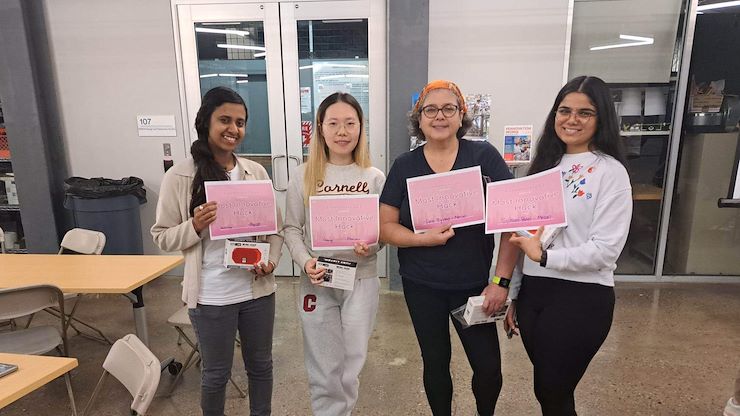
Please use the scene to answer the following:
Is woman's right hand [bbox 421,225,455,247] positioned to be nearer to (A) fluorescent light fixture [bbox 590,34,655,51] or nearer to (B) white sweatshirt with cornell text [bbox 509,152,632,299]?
(B) white sweatshirt with cornell text [bbox 509,152,632,299]

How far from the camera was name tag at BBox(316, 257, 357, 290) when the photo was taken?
5.25 feet

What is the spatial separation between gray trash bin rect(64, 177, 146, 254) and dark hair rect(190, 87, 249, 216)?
9.16ft

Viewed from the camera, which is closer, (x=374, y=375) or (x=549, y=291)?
(x=549, y=291)

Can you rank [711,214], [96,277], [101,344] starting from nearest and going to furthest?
[96,277] → [101,344] → [711,214]

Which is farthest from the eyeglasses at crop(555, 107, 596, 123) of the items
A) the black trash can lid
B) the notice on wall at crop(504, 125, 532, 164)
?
the black trash can lid

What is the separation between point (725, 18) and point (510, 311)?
13.2 feet

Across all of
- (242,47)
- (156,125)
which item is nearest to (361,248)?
(242,47)

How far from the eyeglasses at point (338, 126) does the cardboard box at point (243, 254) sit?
0.53 metres

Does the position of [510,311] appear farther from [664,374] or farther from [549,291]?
[664,374]

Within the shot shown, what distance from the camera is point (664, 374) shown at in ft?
8.46

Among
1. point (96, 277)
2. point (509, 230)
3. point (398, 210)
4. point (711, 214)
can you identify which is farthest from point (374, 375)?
point (711, 214)

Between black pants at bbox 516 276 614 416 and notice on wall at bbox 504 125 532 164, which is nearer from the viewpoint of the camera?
black pants at bbox 516 276 614 416

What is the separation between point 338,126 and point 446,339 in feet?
3.20

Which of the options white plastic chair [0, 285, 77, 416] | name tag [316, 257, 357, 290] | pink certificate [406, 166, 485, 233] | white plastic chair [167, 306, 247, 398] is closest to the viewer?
pink certificate [406, 166, 485, 233]
